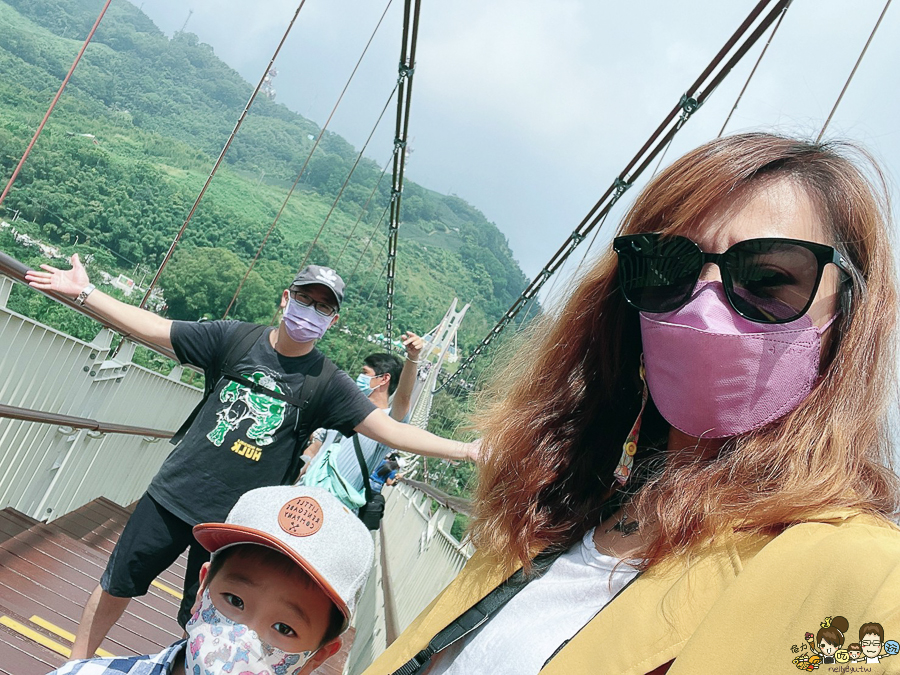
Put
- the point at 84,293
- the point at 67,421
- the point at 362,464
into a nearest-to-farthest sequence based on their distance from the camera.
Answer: the point at 84,293, the point at 362,464, the point at 67,421

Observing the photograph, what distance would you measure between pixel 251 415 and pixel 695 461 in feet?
5.53

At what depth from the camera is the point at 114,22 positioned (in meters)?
95.5

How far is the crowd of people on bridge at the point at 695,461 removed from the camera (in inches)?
24.9

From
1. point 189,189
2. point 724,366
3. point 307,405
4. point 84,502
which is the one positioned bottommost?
point 189,189

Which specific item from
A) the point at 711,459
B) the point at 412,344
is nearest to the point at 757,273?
the point at 711,459

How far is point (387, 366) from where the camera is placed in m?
4.04

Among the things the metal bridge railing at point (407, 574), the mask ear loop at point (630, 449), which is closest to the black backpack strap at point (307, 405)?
the metal bridge railing at point (407, 574)

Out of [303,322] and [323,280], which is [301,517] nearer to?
[303,322]

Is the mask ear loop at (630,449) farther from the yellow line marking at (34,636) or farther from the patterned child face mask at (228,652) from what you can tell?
the yellow line marking at (34,636)

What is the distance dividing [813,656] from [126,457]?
15.8 feet

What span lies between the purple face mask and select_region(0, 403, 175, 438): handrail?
1.08m

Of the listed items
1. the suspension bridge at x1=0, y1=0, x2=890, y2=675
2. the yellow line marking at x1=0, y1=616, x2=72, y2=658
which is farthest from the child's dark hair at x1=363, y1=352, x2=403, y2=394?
the yellow line marking at x1=0, y1=616, x2=72, y2=658

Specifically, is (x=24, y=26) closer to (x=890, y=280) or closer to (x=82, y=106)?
(x=82, y=106)

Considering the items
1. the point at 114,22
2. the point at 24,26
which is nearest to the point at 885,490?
the point at 24,26
